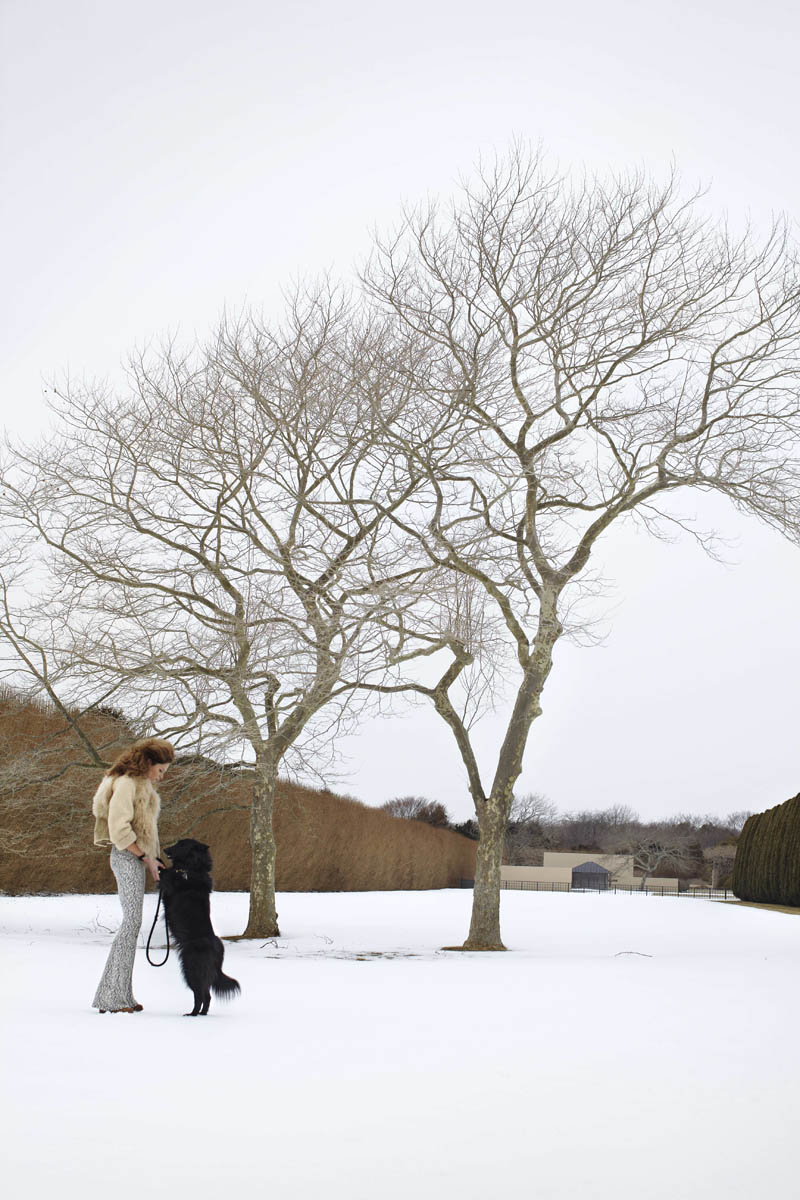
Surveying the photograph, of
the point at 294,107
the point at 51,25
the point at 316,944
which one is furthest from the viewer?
the point at 294,107

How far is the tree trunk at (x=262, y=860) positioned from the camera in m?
13.3

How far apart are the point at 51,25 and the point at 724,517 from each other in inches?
390

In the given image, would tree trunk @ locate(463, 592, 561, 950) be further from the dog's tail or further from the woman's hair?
the woman's hair

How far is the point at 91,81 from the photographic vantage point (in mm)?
12508

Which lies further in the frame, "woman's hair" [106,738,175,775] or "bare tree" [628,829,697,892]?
"bare tree" [628,829,697,892]

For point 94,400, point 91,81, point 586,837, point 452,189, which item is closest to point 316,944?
point 94,400

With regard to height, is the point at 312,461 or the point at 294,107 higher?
the point at 294,107

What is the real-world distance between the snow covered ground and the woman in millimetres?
229

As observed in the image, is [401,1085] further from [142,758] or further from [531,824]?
[531,824]

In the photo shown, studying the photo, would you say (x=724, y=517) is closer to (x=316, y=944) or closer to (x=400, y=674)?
(x=400, y=674)

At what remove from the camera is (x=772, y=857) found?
989 inches

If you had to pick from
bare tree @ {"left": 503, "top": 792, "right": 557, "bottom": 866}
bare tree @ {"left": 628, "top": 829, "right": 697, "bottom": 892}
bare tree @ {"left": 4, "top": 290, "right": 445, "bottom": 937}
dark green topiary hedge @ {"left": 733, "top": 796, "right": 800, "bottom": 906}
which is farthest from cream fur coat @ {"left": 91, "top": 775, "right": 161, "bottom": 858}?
bare tree @ {"left": 503, "top": 792, "right": 557, "bottom": 866}

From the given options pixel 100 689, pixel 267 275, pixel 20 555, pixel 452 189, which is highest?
pixel 452 189

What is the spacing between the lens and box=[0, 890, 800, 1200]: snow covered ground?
306cm
